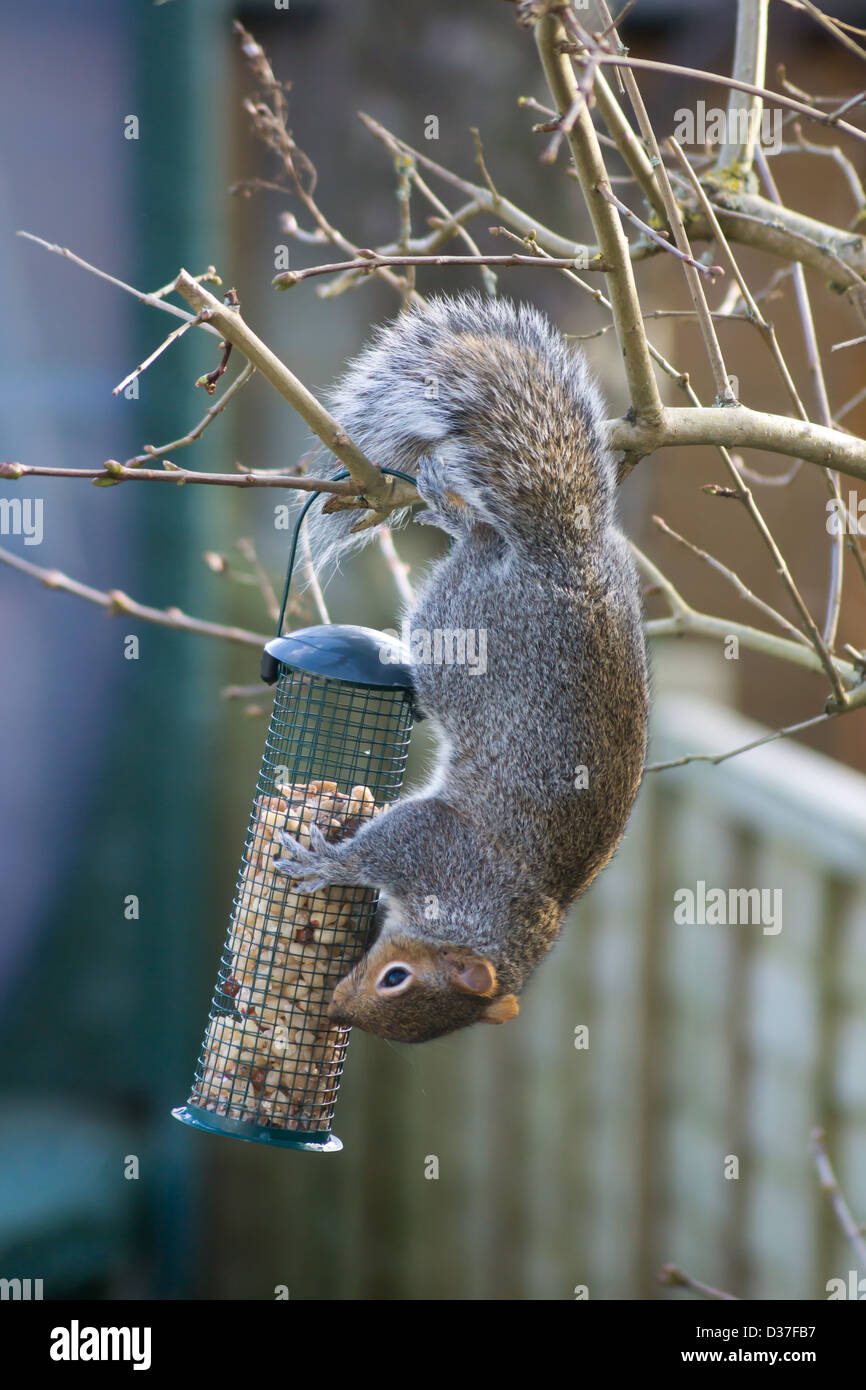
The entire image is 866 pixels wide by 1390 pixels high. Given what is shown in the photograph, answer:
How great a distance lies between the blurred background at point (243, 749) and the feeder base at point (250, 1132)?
1684mm

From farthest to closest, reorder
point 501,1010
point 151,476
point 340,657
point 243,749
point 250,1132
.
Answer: point 243,749
point 501,1010
point 250,1132
point 340,657
point 151,476

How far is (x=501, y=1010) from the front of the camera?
1.95 metres

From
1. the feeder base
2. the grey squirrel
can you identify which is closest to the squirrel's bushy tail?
the grey squirrel

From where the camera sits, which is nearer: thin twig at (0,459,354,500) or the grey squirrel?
thin twig at (0,459,354,500)

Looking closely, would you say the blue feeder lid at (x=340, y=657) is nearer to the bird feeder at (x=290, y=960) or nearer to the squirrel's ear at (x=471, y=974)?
the bird feeder at (x=290, y=960)

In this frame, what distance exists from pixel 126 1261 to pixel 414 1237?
0.85 meters

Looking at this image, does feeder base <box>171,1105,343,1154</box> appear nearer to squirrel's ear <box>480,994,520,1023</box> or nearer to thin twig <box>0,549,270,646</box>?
squirrel's ear <box>480,994,520,1023</box>

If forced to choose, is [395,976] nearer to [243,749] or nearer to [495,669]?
[495,669]

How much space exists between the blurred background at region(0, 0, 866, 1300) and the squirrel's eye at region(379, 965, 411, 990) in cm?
161

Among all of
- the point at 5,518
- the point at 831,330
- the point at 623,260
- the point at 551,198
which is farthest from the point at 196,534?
the point at 623,260

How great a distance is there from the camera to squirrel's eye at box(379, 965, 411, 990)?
6.25ft

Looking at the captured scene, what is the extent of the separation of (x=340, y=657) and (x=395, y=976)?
1.53ft

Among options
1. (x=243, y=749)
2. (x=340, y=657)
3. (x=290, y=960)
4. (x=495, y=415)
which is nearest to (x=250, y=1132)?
(x=290, y=960)

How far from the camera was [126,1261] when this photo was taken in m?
4.07
